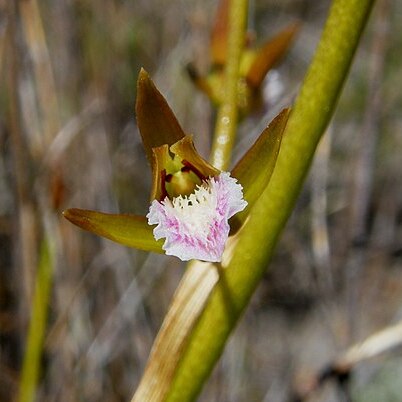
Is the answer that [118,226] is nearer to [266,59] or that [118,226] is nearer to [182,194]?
[182,194]

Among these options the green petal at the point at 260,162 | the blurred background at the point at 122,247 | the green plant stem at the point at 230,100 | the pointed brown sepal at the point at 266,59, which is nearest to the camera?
the green petal at the point at 260,162

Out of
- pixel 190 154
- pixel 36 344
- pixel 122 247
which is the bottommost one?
pixel 122 247

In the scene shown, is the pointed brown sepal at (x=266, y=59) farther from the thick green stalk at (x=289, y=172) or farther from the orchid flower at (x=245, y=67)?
the thick green stalk at (x=289, y=172)

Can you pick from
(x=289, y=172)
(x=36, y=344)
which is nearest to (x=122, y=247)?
(x=36, y=344)

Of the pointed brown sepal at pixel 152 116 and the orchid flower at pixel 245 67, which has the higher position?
the pointed brown sepal at pixel 152 116

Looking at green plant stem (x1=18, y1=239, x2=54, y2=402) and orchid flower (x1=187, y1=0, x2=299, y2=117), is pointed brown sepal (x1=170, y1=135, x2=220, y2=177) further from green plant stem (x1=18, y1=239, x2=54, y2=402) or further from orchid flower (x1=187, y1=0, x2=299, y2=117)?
green plant stem (x1=18, y1=239, x2=54, y2=402)

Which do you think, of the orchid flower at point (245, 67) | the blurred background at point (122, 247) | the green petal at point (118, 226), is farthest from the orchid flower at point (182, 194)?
the blurred background at point (122, 247)
